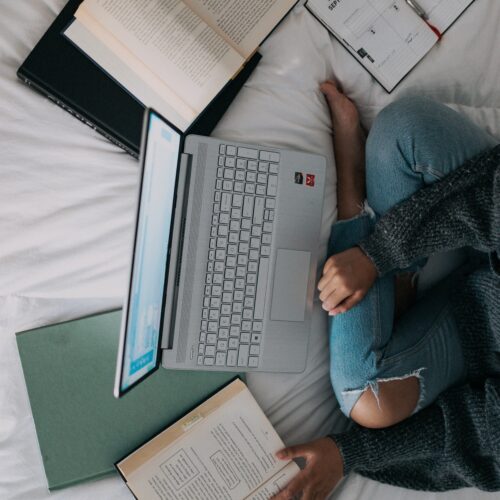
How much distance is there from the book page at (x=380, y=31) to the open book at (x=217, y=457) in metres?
0.64

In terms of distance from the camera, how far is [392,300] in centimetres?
110

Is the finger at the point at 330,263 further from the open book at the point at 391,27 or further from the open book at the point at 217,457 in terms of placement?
the open book at the point at 391,27

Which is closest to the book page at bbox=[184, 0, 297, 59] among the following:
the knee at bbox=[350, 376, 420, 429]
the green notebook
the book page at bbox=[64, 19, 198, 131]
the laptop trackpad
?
the book page at bbox=[64, 19, 198, 131]

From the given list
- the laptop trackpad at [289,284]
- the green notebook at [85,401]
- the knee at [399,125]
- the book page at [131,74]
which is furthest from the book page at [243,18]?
the green notebook at [85,401]

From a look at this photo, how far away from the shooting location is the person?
984 mm

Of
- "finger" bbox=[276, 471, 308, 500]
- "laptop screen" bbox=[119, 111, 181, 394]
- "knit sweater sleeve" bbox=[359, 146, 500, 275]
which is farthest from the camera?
"finger" bbox=[276, 471, 308, 500]

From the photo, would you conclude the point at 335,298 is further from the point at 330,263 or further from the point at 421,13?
the point at 421,13

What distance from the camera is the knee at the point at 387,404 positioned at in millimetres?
1058

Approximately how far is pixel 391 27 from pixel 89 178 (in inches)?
23.9

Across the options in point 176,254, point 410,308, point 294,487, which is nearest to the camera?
point 176,254

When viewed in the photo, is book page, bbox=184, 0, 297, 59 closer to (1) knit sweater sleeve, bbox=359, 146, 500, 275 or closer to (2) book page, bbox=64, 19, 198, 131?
(2) book page, bbox=64, 19, 198, 131

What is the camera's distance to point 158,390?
107cm

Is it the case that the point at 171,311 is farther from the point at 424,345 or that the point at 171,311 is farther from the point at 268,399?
the point at 424,345

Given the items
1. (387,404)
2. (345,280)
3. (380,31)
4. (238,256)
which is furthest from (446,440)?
(380,31)
